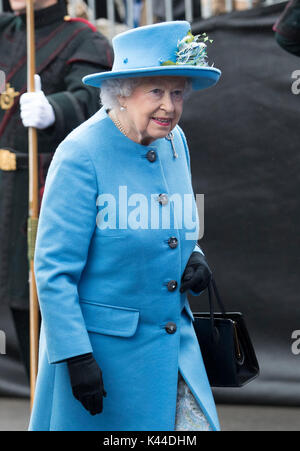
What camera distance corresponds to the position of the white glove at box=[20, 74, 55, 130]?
4.14 m

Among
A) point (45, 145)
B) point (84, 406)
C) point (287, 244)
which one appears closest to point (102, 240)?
point (84, 406)

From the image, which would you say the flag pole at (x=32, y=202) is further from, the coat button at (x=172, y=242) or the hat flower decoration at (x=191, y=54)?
the hat flower decoration at (x=191, y=54)

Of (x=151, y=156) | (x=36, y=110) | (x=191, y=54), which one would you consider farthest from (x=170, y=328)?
(x=36, y=110)

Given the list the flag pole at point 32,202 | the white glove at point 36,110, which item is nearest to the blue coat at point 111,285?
the flag pole at point 32,202

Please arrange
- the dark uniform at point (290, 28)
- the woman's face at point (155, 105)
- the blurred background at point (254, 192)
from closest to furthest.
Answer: the woman's face at point (155, 105)
the dark uniform at point (290, 28)
the blurred background at point (254, 192)

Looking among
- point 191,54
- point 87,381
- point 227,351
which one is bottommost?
point 227,351

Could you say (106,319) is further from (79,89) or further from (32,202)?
(79,89)

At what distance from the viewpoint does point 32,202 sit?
4180 mm

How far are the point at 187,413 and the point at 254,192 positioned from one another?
2426 millimetres

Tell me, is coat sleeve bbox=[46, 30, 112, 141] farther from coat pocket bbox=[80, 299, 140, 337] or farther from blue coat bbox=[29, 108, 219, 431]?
coat pocket bbox=[80, 299, 140, 337]

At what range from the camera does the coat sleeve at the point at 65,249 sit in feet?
8.39

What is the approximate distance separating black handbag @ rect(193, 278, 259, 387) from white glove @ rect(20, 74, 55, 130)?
1544 millimetres
